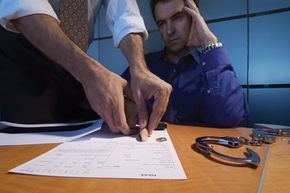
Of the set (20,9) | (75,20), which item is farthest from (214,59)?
(20,9)

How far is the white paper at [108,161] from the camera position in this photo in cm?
26

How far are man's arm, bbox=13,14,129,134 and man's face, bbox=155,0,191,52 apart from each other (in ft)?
2.67

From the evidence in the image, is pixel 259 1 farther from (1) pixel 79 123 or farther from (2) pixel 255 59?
(1) pixel 79 123

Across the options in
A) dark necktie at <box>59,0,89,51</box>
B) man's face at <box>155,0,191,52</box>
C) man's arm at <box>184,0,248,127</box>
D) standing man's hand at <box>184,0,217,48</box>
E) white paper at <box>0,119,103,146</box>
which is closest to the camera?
white paper at <box>0,119,103,146</box>

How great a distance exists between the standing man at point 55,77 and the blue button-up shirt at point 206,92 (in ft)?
1.39

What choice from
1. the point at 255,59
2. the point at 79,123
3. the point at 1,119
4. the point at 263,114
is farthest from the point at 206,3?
the point at 1,119

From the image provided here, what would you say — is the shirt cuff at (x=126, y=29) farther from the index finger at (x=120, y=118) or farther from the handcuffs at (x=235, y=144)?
the handcuffs at (x=235, y=144)

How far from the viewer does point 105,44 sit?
1.92 m

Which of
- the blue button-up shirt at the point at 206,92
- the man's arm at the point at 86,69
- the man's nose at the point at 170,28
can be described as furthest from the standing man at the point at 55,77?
the man's nose at the point at 170,28

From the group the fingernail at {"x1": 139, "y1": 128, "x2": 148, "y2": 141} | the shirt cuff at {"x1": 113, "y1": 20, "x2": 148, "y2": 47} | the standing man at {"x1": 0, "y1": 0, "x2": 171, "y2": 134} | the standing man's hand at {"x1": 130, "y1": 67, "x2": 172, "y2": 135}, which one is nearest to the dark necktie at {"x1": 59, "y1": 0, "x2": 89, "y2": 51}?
the standing man at {"x1": 0, "y1": 0, "x2": 171, "y2": 134}

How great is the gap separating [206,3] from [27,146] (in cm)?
135

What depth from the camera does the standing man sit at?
461mm

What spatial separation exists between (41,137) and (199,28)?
2.99 ft

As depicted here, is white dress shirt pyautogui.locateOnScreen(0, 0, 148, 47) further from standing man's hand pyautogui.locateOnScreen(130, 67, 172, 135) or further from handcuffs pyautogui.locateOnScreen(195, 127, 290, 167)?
handcuffs pyautogui.locateOnScreen(195, 127, 290, 167)
